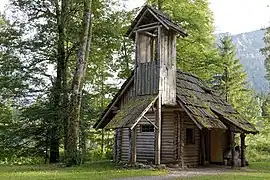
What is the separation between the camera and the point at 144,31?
20.2 meters

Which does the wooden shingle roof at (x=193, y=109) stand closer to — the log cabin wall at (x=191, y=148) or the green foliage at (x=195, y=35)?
the log cabin wall at (x=191, y=148)

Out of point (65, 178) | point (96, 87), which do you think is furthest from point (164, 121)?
point (96, 87)

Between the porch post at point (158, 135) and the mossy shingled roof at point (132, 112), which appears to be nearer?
the mossy shingled roof at point (132, 112)

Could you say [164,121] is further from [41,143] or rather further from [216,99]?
[41,143]

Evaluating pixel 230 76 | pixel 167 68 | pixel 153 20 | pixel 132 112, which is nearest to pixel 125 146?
pixel 132 112

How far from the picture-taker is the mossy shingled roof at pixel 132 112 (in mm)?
17547

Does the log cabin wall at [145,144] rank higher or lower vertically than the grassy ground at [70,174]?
higher

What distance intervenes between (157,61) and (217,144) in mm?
7198

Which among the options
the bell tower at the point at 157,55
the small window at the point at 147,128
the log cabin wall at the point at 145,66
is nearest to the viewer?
the bell tower at the point at 157,55

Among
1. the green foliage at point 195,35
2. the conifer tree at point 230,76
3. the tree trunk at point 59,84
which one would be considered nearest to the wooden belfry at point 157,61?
the tree trunk at point 59,84

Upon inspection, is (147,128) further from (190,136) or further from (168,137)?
(190,136)

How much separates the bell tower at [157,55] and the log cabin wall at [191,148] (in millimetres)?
1816

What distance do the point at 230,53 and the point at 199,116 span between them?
30.0 metres

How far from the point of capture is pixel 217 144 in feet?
76.2
